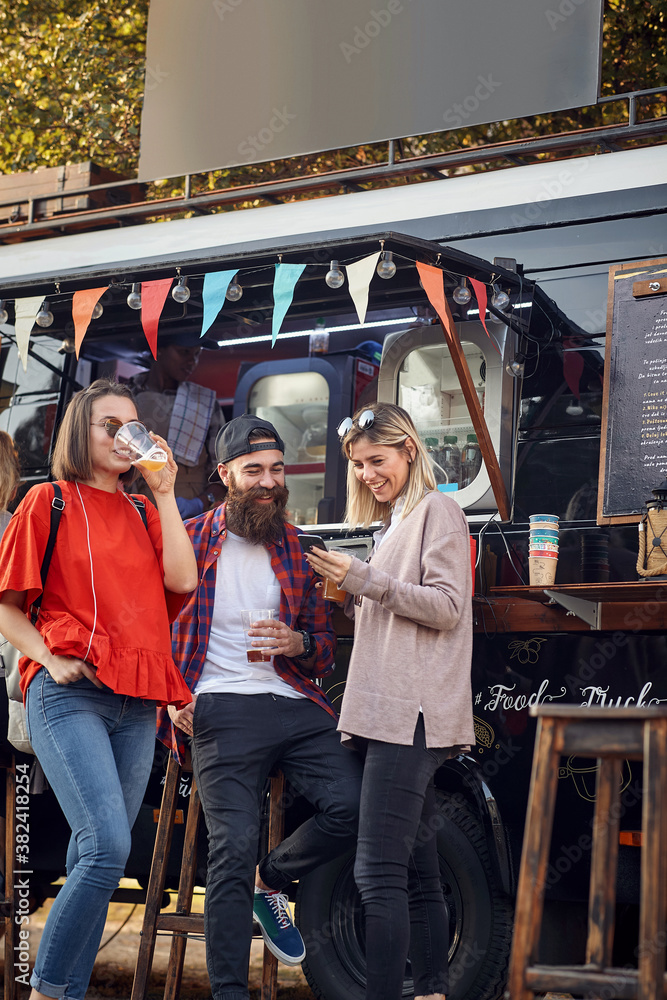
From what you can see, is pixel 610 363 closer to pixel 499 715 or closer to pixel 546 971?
pixel 499 715

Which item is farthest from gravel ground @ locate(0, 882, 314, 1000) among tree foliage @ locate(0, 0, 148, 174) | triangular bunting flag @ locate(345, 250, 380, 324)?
tree foliage @ locate(0, 0, 148, 174)

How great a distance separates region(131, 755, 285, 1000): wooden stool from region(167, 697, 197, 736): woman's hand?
1.23 feet

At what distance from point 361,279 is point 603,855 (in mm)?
2605

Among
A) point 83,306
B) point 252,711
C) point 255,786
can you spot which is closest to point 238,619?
point 252,711

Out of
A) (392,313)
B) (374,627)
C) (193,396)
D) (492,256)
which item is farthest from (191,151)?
(374,627)

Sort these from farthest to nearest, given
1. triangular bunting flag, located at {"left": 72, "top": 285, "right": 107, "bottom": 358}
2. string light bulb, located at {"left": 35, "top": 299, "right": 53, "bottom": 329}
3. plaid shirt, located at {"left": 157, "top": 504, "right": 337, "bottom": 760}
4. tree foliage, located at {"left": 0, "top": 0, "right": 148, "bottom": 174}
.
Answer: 1. tree foliage, located at {"left": 0, "top": 0, "right": 148, "bottom": 174}
2. string light bulb, located at {"left": 35, "top": 299, "right": 53, "bottom": 329}
3. triangular bunting flag, located at {"left": 72, "top": 285, "right": 107, "bottom": 358}
4. plaid shirt, located at {"left": 157, "top": 504, "right": 337, "bottom": 760}

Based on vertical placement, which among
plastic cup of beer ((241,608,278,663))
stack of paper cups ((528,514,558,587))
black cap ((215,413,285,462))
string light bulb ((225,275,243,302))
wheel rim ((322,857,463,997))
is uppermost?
string light bulb ((225,275,243,302))

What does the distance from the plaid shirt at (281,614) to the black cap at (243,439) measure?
0.23 m

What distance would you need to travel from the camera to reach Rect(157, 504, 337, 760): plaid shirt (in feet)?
12.8

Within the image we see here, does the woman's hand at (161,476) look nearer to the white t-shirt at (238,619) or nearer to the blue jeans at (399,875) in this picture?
the white t-shirt at (238,619)

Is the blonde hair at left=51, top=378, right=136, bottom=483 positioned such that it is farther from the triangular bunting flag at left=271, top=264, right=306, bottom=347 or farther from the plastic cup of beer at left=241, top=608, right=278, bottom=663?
the triangular bunting flag at left=271, top=264, right=306, bottom=347

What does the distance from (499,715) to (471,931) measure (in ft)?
2.72

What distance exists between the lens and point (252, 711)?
12.3 ft

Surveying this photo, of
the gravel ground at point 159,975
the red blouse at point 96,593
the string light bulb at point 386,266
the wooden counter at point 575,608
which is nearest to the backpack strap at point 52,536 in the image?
the red blouse at point 96,593
